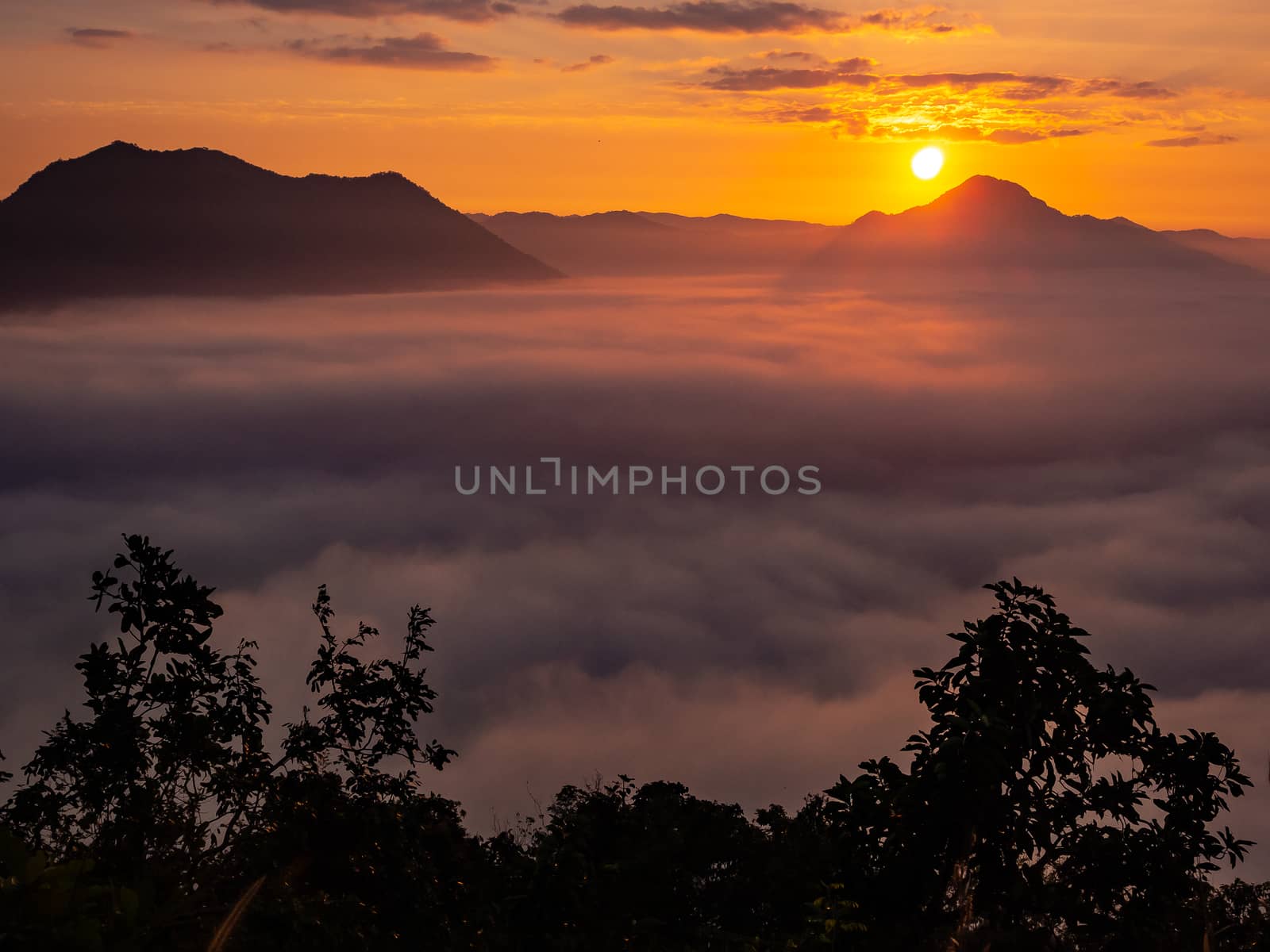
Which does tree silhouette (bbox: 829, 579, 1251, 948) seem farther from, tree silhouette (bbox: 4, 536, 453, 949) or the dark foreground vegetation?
tree silhouette (bbox: 4, 536, 453, 949)

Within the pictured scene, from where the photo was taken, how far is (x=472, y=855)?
494 inches

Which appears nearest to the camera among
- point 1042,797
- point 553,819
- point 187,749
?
point 1042,797

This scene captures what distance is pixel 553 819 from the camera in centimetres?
1223

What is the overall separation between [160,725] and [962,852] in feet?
22.9

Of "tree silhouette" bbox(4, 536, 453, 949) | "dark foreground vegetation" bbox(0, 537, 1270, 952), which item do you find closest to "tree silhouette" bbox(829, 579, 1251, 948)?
"dark foreground vegetation" bbox(0, 537, 1270, 952)

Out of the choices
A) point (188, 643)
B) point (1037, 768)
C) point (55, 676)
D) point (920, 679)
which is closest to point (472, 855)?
point (188, 643)

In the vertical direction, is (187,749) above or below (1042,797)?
above

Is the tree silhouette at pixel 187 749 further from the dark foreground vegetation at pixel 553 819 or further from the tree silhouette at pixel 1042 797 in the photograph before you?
the tree silhouette at pixel 1042 797

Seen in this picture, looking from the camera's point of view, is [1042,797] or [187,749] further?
[187,749]

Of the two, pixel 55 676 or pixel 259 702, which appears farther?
pixel 55 676

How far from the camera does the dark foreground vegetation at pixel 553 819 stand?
952cm

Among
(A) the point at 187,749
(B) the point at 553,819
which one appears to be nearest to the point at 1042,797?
(B) the point at 553,819

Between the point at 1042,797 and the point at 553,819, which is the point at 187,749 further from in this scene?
the point at 1042,797

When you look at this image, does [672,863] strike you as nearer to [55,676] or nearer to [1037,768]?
[1037,768]
